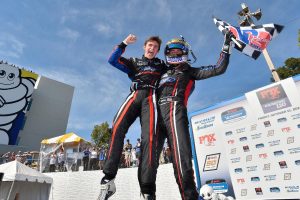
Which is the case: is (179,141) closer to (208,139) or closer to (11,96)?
(208,139)

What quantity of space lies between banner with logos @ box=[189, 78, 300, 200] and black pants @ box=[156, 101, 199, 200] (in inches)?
38.4

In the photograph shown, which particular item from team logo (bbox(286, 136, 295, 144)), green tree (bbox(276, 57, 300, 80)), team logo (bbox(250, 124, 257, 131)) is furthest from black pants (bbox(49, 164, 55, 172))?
green tree (bbox(276, 57, 300, 80))

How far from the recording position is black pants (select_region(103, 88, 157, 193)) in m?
2.67

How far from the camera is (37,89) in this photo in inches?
1267

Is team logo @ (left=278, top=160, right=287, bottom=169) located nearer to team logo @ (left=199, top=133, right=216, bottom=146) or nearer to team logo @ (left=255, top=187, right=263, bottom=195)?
team logo @ (left=255, top=187, right=263, bottom=195)

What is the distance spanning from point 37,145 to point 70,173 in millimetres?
19105

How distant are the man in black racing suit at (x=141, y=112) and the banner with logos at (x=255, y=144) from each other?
1194mm

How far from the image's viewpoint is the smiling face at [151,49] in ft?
11.3

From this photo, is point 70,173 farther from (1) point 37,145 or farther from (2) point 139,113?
(1) point 37,145

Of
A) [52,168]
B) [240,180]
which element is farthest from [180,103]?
[52,168]

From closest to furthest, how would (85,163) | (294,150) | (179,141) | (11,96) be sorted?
1. (179,141)
2. (294,150)
3. (85,163)
4. (11,96)

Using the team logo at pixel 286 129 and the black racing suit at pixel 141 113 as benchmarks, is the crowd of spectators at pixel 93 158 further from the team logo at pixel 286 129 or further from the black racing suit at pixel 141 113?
the team logo at pixel 286 129

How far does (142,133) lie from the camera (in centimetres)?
289

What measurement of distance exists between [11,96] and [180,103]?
29.2m
